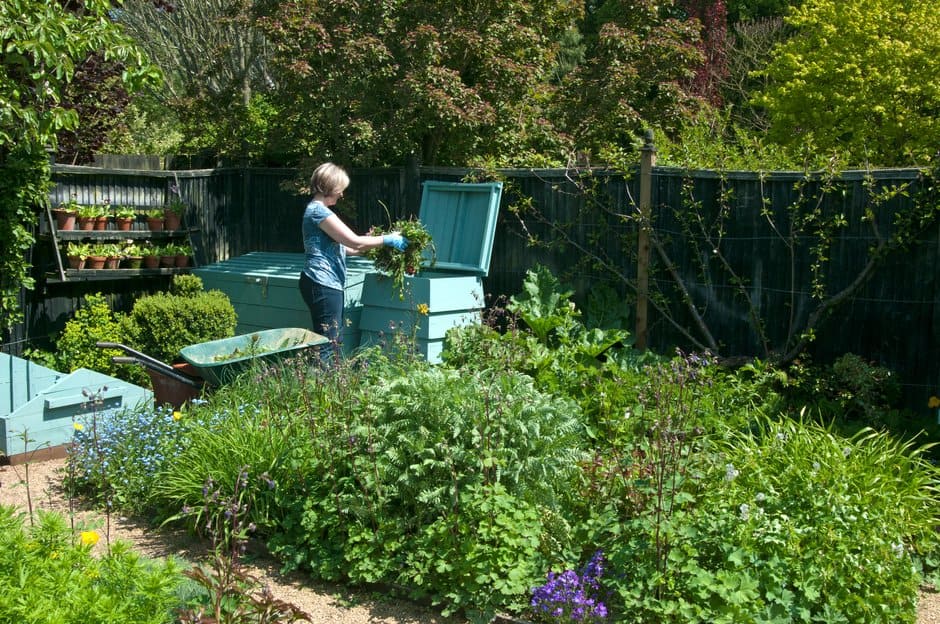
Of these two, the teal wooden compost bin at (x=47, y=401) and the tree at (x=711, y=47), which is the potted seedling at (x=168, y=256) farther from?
the tree at (x=711, y=47)

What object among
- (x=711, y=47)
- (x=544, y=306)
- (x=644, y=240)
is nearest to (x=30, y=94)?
(x=544, y=306)

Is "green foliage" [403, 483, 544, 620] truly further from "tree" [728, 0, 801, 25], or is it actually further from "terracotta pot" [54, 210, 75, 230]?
"tree" [728, 0, 801, 25]

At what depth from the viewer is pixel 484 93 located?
927 cm

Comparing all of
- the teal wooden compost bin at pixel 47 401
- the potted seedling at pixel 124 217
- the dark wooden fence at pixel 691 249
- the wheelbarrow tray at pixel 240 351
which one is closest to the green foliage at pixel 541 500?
the wheelbarrow tray at pixel 240 351

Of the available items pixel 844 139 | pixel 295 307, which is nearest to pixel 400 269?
pixel 295 307

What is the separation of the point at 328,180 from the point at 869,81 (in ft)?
29.5

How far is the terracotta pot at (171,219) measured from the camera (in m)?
8.96

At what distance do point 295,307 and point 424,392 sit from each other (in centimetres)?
381

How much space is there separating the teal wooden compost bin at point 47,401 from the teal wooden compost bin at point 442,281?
6.27ft

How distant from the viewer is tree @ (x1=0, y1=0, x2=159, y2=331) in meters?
6.57

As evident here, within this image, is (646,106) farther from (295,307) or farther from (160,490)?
(160,490)

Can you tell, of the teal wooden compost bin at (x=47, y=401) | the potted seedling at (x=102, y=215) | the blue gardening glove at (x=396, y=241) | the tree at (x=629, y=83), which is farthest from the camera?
the tree at (x=629, y=83)

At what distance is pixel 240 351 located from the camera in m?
6.44

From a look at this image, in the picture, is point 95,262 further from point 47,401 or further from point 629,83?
point 629,83
